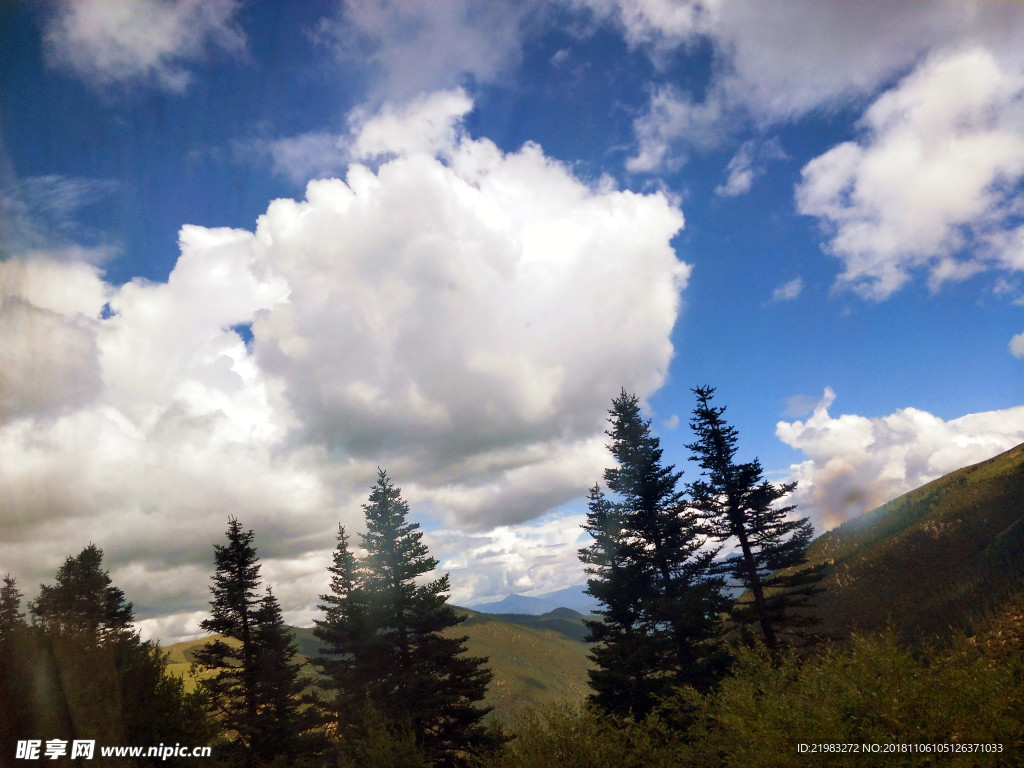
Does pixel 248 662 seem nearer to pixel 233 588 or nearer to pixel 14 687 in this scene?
pixel 233 588

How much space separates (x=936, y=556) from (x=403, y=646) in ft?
505

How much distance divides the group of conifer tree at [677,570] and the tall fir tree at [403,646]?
8457mm

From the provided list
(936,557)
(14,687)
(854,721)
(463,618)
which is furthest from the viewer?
(936,557)

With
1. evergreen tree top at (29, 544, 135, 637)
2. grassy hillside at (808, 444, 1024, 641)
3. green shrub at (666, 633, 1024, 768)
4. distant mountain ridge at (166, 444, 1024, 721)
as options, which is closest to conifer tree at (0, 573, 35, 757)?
green shrub at (666, 633, 1024, 768)

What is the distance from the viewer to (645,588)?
2884 cm

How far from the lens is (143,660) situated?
15.0 m

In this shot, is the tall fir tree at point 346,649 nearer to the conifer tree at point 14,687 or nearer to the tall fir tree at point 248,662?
the tall fir tree at point 248,662

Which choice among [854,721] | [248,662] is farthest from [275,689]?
[854,721]

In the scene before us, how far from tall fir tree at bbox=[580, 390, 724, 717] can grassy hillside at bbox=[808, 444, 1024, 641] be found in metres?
80.0

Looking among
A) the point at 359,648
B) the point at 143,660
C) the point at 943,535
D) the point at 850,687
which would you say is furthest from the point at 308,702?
the point at 943,535

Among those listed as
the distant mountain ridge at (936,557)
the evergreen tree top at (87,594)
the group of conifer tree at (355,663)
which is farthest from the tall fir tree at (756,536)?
the distant mountain ridge at (936,557)

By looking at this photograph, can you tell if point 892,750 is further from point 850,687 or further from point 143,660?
point 143,660

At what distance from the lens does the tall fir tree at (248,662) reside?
3033 centimetres

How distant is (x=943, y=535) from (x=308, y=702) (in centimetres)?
16657
